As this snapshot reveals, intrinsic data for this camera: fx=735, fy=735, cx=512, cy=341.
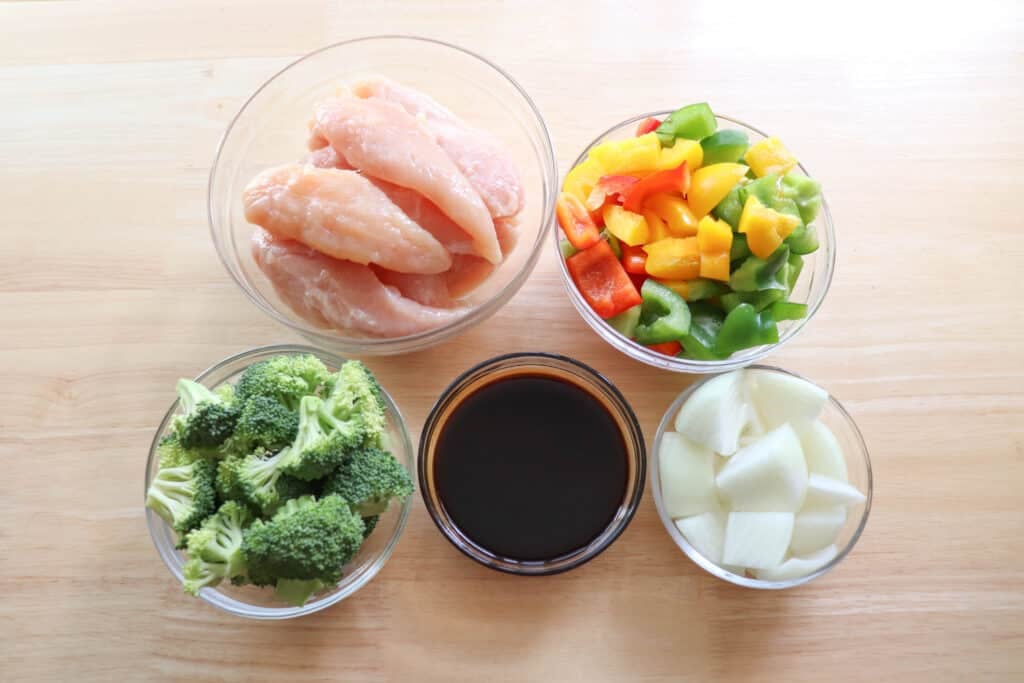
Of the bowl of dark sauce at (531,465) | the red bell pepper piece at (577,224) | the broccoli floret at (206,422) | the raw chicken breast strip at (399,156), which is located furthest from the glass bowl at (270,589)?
the red bell pepper piece at (577,224)

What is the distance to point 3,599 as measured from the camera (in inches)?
63.2

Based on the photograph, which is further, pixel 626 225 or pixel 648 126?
pixel 648 126

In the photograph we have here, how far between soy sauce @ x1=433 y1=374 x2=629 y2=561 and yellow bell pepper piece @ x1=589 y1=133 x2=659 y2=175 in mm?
490

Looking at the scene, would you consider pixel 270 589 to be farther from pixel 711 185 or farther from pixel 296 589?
pixel 711 185

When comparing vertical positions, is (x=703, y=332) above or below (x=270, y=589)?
above

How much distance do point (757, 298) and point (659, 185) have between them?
12.0 inches

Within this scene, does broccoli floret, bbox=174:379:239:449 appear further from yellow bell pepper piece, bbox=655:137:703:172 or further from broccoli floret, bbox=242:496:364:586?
yellow bell pepper piece, bbox=655:137:703:172

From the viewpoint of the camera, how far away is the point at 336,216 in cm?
140

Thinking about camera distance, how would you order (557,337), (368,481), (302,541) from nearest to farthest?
1. (302,541)
2. (368,481)
3. (557,337)

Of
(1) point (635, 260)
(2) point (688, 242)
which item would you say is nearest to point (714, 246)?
(2) point (688, 242)

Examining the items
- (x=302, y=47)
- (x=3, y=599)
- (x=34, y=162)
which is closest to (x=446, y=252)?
(x=302, y=47)

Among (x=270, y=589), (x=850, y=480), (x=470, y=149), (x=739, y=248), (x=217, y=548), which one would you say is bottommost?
(x=270, y=589)

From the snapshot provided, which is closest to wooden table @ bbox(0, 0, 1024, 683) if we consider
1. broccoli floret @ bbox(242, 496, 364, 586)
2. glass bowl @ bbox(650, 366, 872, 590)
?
glass bowl @ bbox(650, 366, 872, 590)

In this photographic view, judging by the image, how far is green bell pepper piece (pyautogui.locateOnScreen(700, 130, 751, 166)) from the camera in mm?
1537
